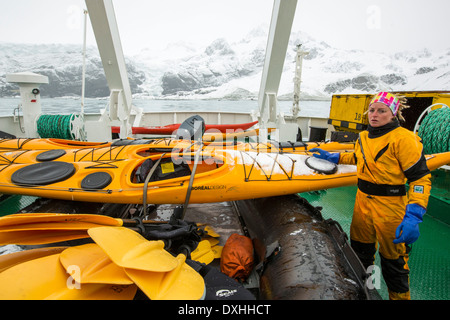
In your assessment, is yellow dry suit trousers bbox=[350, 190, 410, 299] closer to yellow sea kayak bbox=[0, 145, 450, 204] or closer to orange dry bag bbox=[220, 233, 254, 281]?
yellow sea kayak bbox=[0, 145, 450, 204]

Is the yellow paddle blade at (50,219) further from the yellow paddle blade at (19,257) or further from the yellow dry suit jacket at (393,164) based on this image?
the yellow dry suit jacket at (393,164)

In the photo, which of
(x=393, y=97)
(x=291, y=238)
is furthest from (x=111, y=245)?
(x=393, y=97)

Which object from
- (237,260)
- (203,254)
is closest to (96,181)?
(203,254)

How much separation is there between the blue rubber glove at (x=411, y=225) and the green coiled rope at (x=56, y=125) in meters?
6.13

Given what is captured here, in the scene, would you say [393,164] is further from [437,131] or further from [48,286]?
[437,131]

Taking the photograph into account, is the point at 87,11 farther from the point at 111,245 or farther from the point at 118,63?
the point at 111,245

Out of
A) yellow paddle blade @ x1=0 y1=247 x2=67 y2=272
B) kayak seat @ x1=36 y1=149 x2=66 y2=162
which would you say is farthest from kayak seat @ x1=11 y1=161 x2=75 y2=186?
yellow paddle blade @ x1=0 y1=247 x2=67 y2=272

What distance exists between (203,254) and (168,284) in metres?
1.07

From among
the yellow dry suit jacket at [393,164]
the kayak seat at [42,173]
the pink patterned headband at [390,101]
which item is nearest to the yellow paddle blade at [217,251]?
the yellow dry suit jacket at [393,164]

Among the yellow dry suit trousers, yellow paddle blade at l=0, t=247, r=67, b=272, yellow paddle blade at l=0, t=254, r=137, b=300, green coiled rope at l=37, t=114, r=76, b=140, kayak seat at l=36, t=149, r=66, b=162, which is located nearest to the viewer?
yellow paddle blade at l=0, t=254, r=137, b=300

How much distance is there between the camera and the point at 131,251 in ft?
4.06

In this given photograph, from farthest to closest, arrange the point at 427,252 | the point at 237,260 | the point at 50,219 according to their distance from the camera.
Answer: the point at 427,252, the point at 237,260, the point at 50,219

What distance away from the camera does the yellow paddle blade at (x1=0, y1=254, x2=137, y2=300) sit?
102 cm

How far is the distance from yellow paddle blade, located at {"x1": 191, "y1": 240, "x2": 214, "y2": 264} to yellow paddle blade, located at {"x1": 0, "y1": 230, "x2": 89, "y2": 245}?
3.09 feet
